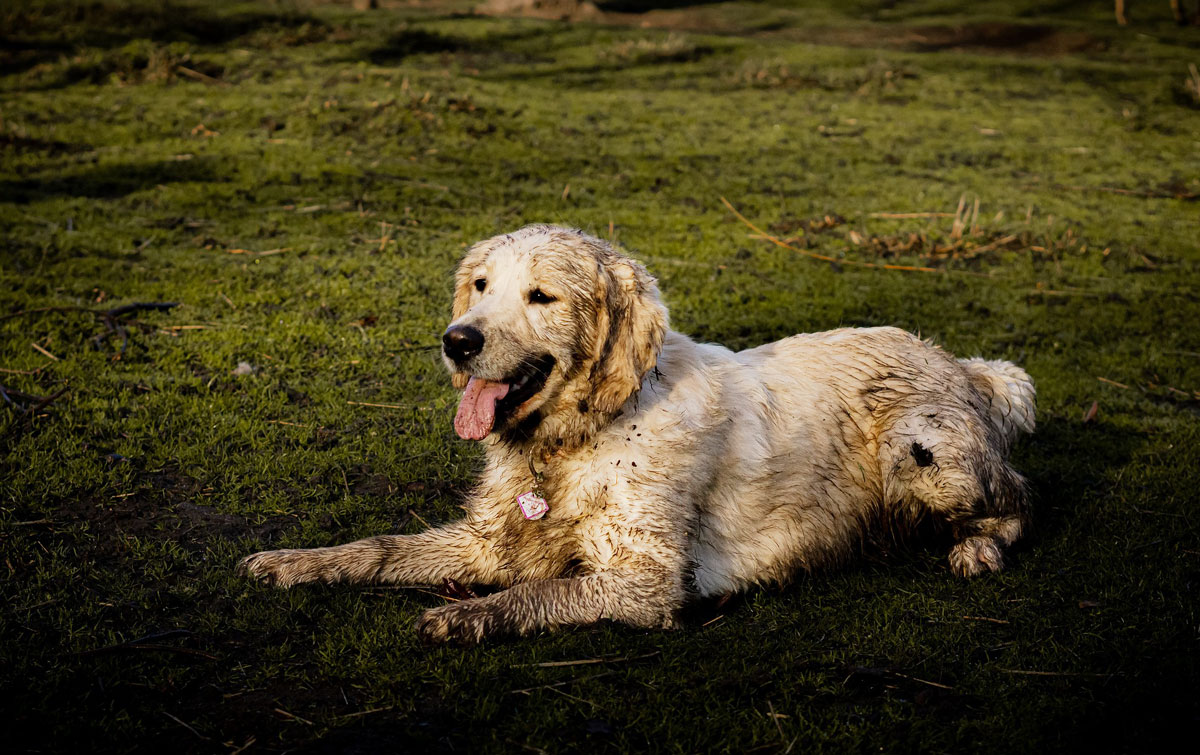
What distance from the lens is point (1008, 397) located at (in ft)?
18.8

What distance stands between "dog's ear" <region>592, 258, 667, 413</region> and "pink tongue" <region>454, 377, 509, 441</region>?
1.56 feet

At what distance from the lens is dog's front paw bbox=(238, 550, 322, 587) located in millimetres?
4684

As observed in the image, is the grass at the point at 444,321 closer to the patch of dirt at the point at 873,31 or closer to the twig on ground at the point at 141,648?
the twig on ground at the point at 141,648

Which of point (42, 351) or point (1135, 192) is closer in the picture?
point (42, 351)

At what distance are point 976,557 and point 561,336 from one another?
8.66ft

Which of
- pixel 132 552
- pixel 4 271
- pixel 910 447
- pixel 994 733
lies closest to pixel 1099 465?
pixel 910 447

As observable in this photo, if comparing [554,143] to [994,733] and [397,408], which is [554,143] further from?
[994,733]

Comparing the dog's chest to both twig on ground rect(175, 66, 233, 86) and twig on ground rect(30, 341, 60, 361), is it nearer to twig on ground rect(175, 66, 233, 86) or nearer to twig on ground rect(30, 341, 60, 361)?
twig on ground rect(30, 341, 60, 361)

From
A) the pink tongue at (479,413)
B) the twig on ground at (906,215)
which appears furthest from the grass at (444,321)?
the pink tongue at (479,413)

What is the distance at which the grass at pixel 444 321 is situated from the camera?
152 inches

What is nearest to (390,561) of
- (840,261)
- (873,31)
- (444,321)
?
(444,321)

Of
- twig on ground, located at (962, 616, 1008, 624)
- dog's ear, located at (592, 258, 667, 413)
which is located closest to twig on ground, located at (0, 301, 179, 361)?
dog's ear, located at (592, 258, 667, 413)

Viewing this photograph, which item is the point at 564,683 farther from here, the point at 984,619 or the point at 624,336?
the point at 984,619

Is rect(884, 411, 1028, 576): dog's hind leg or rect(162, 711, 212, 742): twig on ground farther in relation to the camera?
rect(884, 411, 1028, 576): dog's hind leg
